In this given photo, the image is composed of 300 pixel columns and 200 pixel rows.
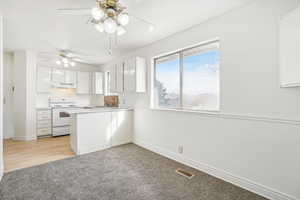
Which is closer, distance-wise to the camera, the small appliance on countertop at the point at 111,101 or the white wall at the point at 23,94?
the white wall at the point at 23,94

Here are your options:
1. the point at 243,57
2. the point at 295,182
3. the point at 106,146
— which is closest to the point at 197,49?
the point at 243,57

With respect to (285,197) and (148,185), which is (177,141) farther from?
(285,197)

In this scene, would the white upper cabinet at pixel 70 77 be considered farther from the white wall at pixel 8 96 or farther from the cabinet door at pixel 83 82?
the white wall at pixel 8 96

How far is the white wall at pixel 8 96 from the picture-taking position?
414 cm

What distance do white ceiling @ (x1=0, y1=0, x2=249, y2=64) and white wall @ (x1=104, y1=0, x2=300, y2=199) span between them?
1.06 ft

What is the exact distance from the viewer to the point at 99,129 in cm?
328

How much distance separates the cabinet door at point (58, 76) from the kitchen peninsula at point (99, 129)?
1.91m

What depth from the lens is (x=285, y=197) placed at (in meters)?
1.59

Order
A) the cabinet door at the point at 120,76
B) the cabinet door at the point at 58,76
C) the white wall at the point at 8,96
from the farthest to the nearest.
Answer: the cabinet door at the point at 58,76, the white wall at the point at 8,96, the cabinet door at the point at 120,76

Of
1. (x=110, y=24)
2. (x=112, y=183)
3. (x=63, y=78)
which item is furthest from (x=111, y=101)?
(x=110, y=24)

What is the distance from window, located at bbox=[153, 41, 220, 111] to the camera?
7.88ft

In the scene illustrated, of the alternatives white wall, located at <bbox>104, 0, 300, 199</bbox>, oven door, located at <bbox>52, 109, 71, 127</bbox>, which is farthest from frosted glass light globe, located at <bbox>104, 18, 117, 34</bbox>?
oven door, located at <bbox>52, 109, 71, 127</bbox>

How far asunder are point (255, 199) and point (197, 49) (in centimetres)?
228

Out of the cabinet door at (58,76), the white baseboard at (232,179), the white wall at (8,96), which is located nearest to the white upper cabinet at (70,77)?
the cabinet door at (58,76)
